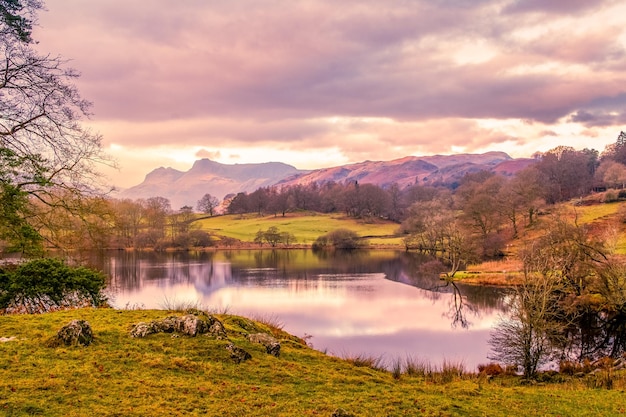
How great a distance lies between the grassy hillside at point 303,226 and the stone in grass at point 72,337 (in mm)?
102589

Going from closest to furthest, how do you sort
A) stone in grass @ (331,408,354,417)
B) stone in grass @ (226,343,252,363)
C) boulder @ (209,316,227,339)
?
1. stone in grass @ (331,408,354,417)
2. stone in grass @ (226,343,252,363)
3. boulder @ (209,316,227,339)

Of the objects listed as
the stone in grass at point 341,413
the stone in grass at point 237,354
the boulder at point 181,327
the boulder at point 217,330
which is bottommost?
the stone in grass at point 341,413

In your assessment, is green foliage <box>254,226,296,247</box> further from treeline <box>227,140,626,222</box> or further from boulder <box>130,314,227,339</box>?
boulder <box>130,314,227,339</box>

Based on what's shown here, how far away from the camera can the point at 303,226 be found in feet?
449

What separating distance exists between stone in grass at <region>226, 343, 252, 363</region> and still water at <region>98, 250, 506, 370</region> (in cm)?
775

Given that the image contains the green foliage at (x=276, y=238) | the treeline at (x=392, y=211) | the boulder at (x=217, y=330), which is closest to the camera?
the boulder at (x=217, y=330)

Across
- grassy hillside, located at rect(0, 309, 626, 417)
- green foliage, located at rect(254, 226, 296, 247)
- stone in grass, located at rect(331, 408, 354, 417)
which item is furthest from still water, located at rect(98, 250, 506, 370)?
green foliage, located at rect(254, 226, 296, 247)

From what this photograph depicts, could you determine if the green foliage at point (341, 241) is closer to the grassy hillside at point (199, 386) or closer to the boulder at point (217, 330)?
the grassy hillside at point (199, 386)

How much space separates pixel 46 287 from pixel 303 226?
121142 millimetres

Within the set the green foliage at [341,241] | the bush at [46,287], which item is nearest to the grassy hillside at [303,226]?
the green foliage at [341,241]

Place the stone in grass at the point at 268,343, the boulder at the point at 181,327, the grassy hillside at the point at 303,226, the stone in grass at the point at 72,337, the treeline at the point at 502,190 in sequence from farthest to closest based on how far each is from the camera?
the grassy hillside at the point at 303,226 < the treeline at the point at 502,190 < the stone in grass at the point at 268,343 < the boulder at the point at 181,327 < the stone in grass at the point at 72,337

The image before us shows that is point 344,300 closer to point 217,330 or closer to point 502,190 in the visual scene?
point 217,330

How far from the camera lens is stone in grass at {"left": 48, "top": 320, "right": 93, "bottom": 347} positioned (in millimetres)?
8539

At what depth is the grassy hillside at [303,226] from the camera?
396 ft
